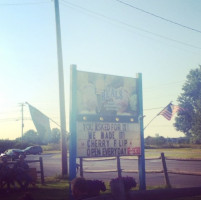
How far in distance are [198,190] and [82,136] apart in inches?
181

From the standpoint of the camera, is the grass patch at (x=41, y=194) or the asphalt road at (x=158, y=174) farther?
the asphalt road at (x=158, y=174)

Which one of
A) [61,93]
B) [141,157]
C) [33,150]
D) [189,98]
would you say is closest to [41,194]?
[141,157]

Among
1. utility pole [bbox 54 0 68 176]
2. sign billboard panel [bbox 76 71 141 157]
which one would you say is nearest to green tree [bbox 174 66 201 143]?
utility pole [bbox 54 0 68 176]

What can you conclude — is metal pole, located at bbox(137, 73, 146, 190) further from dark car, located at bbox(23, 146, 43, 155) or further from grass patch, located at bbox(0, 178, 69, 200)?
dark car, located at bbox(23, 146, 43, 155)

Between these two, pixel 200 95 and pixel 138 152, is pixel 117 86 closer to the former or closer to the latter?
pixel 138 152

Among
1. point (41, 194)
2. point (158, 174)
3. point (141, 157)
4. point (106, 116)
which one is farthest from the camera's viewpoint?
point (158, 174)

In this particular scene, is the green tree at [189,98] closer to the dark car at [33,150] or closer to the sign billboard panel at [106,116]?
the dark car at [33,150]

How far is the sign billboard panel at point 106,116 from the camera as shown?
335 inches

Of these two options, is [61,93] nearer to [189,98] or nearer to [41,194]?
[41,194]

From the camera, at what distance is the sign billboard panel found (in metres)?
8.51

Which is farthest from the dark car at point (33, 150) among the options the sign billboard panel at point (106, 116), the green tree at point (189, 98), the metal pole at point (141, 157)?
the sign billboard panel at point (106, 116)

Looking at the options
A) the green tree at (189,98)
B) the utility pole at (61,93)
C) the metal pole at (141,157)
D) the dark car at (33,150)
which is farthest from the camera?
the green tree at (189,98)

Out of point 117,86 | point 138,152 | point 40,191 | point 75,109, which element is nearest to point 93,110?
point 75,109

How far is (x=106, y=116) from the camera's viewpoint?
29.3ft
